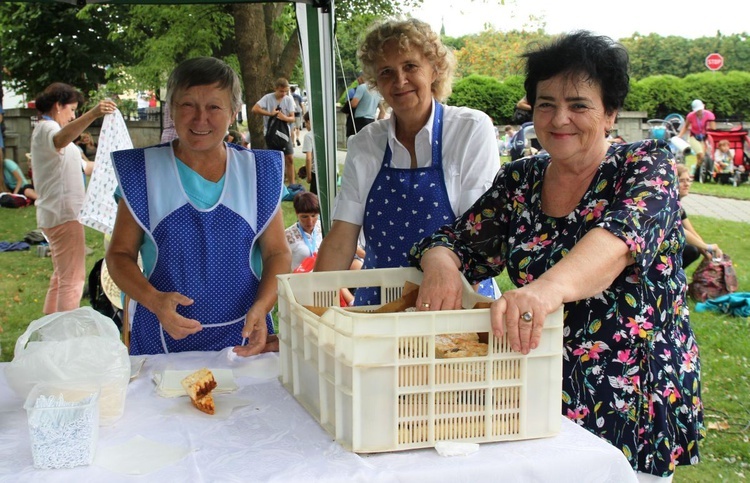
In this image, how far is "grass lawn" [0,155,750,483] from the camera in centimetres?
386

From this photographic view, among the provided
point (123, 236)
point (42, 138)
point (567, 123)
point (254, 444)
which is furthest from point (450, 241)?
point (42, 138)

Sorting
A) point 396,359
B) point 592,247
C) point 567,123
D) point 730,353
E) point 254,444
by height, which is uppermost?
point 567,123

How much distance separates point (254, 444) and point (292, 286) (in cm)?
51

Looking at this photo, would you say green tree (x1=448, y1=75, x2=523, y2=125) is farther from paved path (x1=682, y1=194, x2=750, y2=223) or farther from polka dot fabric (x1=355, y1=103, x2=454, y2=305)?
polka dot fabric (x1=355, y1=103, x2=454, y2=305)

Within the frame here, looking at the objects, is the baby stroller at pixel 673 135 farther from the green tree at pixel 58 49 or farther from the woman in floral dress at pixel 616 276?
the green tree at pixel 58 49

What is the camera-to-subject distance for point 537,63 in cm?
203

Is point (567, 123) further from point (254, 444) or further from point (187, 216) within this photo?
point (187, 216)

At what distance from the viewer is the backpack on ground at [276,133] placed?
1138cm

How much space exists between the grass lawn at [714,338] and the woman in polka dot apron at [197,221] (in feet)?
7.26

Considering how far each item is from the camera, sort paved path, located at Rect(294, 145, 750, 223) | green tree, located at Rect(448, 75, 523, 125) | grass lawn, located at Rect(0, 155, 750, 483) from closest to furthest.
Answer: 1. grass lawn, located at Rect(0, 155, 750, 483)
2. paved path, located at Rect(294, 145, 750, 223)
3. green tree, located at Rect(448, 75, 523, 125)

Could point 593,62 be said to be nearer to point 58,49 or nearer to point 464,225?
point 464,225

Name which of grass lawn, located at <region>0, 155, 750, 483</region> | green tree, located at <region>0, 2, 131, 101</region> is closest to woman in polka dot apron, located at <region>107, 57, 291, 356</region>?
grass lawn, located at <region>0, 155, 750, 483</region>

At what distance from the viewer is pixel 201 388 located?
71.4 inches

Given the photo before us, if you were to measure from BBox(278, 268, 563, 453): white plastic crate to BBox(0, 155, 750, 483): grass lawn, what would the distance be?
243cm
